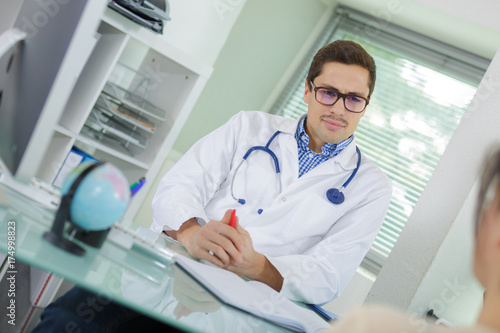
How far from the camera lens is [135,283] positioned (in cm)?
86

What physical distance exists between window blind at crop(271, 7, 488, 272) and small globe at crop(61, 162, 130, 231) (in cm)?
271

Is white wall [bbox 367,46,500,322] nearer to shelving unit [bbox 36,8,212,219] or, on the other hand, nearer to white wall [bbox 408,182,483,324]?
white wall [bbox 408,182,483,324]

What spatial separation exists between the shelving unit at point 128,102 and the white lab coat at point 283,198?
626 mm

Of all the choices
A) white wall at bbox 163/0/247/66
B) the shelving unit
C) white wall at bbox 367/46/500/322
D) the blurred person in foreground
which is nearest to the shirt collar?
white wall at bbox 367/46/500/322

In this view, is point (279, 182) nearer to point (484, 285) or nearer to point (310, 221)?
point (310, 221)

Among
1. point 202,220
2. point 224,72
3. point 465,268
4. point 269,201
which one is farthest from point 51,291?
point 224,72

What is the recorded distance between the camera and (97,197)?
2.65 ft

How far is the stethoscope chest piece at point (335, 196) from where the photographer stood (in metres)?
1.83

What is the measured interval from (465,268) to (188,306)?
1587 millimetres

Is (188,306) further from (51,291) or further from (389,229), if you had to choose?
(389,229)

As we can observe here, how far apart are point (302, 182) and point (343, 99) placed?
340 mm

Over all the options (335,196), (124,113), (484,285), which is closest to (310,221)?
(335,196)

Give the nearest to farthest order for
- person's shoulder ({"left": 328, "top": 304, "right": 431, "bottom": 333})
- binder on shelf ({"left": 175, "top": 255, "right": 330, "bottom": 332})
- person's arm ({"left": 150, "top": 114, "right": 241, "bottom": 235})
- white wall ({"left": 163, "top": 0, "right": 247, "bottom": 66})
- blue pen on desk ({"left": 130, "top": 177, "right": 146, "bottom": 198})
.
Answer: person's shoulder ({"left": 328, "top": 304, "right": 431, "bottom": 333})
binder on shelf ({"left": 175, "top": 255, "right": 330, "bottom": 332})
person's arm ({"left": 150, "top": 114, "right": 241, "bottom": 235})
blue pen on desk ({"left": 130, "top": 177, "right": 146, "bottom": 198})
white wall ({"left": 163, "top": 0, "right": 247, "bottom": 66})

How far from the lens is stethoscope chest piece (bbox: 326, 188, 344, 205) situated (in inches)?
72.0
